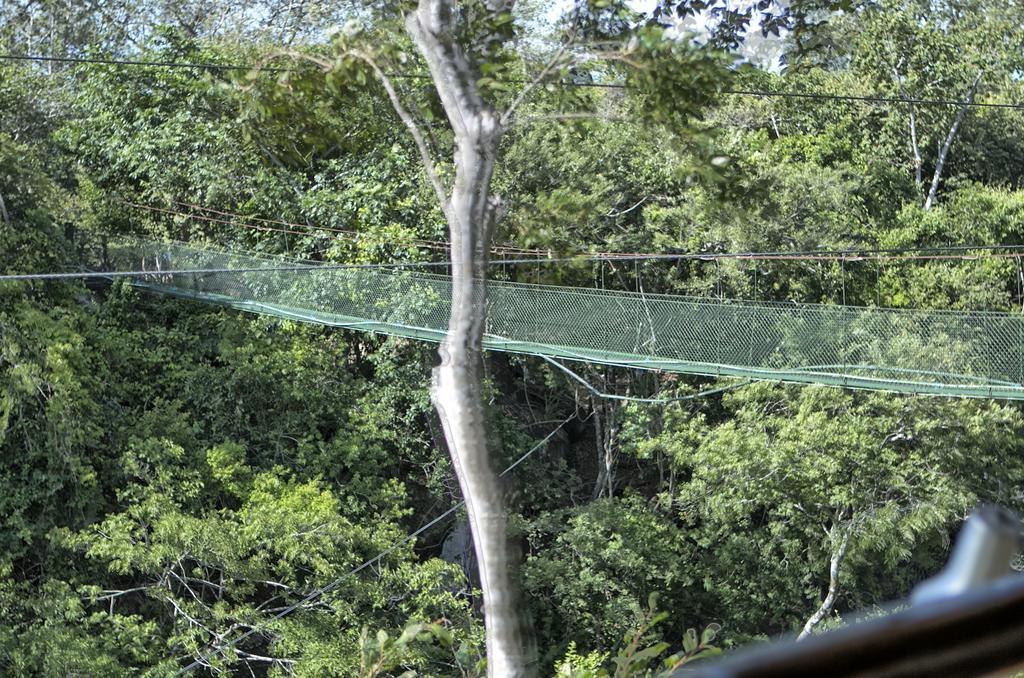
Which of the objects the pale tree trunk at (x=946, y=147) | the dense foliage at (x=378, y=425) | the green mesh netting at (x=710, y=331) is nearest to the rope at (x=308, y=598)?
the dense foliage at (x=378, y=425)

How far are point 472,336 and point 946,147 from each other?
8.96 metres

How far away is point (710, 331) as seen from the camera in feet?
19.8

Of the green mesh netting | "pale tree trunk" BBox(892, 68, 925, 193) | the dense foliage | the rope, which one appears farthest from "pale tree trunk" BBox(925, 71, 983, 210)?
the rope

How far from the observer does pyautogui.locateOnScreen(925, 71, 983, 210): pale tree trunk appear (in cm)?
1025

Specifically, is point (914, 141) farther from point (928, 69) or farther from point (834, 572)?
point (834, 572)

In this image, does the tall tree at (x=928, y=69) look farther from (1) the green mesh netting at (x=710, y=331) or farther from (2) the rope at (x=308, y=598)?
(2) the rope at (x=308, y=598)

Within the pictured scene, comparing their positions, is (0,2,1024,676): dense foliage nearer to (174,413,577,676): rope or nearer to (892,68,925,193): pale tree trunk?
(174,413,577,676): rope

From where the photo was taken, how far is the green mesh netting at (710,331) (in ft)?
18.9

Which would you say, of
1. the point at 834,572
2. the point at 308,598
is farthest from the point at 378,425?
the point at 834,572

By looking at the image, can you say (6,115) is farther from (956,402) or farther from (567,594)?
(956,402)

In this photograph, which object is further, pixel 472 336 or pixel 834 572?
pixel 834 572

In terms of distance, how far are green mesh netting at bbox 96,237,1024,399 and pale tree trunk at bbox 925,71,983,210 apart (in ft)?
12.6

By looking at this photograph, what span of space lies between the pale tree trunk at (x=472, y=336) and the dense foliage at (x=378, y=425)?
9.27ft

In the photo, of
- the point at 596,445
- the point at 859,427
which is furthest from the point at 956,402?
the point at 596,445
